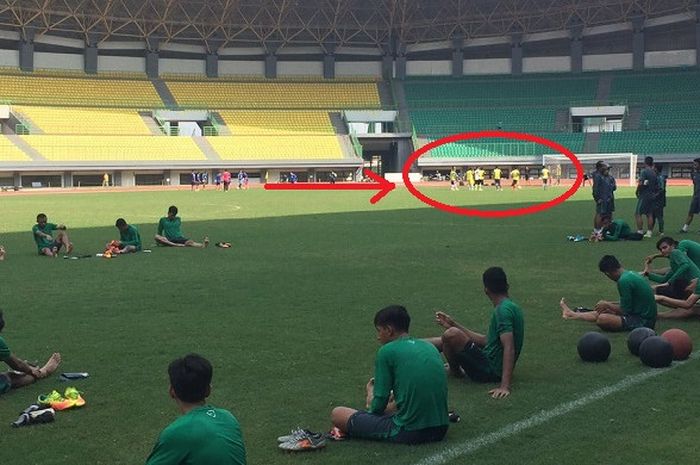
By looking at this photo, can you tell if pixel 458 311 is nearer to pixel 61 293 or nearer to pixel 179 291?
pixel 179 291

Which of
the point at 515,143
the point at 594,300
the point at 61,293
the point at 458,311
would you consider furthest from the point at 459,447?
the point at 515,143

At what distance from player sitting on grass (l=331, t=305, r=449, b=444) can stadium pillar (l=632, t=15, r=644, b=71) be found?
2969 inches

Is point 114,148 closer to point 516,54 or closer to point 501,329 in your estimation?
point 516,54

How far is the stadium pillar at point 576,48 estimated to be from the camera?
77.7 m

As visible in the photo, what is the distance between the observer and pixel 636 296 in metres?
9.78

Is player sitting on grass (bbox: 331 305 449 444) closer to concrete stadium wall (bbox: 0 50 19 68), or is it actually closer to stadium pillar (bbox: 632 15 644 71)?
concrete stadium wall (bbox: 0 50 19 68)

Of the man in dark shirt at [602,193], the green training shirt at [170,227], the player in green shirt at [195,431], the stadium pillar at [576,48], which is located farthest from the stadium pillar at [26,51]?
the player in green shirt at [195,431]

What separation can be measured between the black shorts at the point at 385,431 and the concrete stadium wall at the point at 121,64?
249 feet

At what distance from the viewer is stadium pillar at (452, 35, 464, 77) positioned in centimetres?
8094

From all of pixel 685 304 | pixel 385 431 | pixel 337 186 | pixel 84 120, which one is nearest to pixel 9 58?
pixel 84 120

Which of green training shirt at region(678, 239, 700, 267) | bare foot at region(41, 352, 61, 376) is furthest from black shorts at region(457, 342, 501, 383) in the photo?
green training shirt at region(678, 239, 700, 267)

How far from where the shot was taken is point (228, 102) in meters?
77.6

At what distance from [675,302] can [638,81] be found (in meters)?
70.3

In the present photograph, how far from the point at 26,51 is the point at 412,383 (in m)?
74.4
